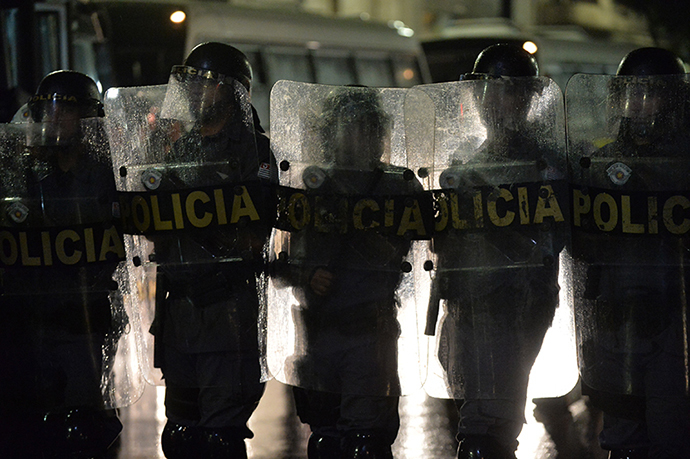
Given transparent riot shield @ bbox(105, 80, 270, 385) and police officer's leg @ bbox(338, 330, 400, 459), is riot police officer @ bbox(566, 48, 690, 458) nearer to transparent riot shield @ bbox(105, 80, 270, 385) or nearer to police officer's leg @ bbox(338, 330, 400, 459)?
police officer's leg @ bbox(338, 330, 400, 459)

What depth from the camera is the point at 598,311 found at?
12.2 ft

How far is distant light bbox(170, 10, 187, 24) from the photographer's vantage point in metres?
9.83

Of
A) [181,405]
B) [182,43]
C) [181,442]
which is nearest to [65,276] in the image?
[181,405]

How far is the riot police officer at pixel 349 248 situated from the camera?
12.1 ft

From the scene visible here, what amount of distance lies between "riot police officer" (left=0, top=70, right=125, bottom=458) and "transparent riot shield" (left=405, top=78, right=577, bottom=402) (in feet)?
4.72

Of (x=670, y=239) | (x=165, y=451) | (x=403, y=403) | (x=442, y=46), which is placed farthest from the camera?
(x=442, y=46)

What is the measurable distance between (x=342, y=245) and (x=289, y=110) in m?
0.62

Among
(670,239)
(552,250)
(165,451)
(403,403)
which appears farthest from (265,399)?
(670,239)

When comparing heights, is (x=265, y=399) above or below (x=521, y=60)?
below

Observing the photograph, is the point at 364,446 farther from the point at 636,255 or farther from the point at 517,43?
the point at 517,43

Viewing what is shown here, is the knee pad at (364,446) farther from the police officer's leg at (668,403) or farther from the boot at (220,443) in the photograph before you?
the police officer's leg at (668,403)

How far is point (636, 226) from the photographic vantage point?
3.59 meters

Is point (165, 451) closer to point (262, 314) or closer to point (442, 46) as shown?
point (262, 314)

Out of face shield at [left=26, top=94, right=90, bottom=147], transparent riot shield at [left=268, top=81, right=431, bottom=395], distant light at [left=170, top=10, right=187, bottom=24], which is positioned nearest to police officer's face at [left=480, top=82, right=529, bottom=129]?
transparent riot shield at [left=268, top=81, right=431, bottom=395]
